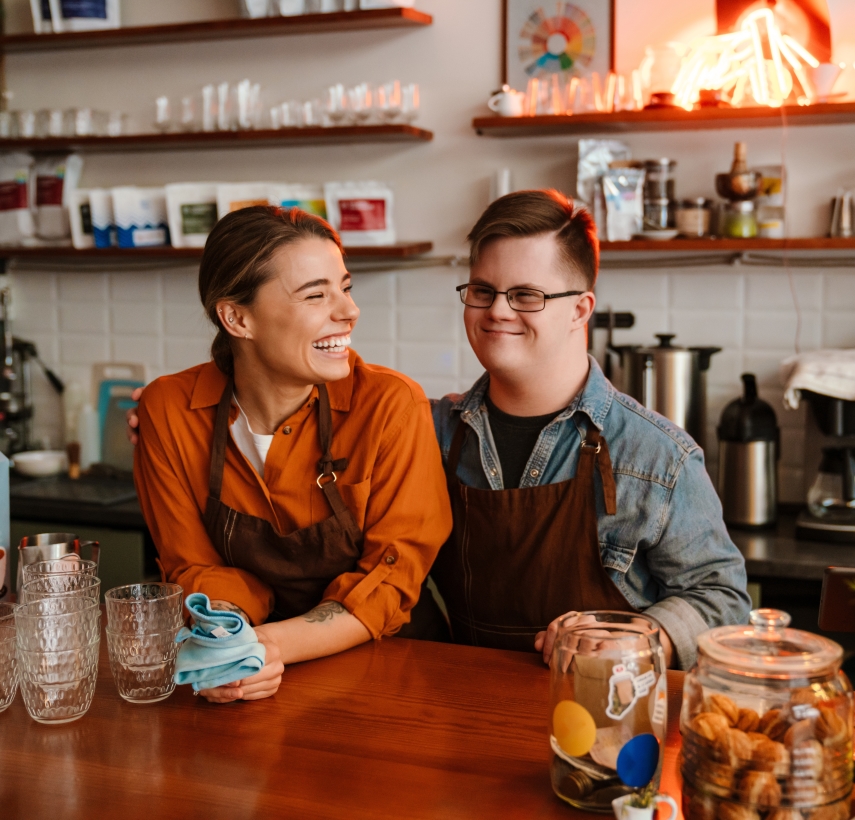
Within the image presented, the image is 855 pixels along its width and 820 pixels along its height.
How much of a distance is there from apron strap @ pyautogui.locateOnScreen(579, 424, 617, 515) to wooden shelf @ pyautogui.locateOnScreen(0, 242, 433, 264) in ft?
4.98

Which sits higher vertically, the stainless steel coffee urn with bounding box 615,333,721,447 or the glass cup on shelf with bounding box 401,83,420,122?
the glass cup on shelf with bounding box 401,83,420,122

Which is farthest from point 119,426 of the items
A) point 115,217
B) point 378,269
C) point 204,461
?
point 204,461

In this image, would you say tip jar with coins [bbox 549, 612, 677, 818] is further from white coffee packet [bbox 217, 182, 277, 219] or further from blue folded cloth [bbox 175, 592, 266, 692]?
white coffee packet [bbox 217, 182, 277, 219]

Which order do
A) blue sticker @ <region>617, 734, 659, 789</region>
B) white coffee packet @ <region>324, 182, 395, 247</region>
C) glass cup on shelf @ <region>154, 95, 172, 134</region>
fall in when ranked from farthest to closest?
glass cup on shelf @ <region>154, 95, 172, 134</region> → white coffee packet @ <region>324, 182, 395, 247</region> → blue sticker @ <region>617, 734, 659, 789</region>

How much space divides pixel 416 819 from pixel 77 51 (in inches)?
137

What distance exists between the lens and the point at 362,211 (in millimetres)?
3348

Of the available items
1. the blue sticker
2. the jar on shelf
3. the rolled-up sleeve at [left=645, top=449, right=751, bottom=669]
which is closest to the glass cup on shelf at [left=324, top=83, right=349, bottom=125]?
the jar on shelf

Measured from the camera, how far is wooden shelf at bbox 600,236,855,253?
2.87 meters

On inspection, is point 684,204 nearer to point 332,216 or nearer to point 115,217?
point 332,216

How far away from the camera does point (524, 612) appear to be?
6.32ft

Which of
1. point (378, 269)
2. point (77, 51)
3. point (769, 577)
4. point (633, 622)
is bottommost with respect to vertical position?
point (769, 577)

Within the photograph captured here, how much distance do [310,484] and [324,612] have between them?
27cm

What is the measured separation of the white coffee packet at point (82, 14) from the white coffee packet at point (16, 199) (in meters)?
0.54

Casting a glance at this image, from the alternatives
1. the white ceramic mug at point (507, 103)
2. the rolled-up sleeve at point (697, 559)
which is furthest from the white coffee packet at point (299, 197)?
the rolled-up sleeve at point (697, 559)
